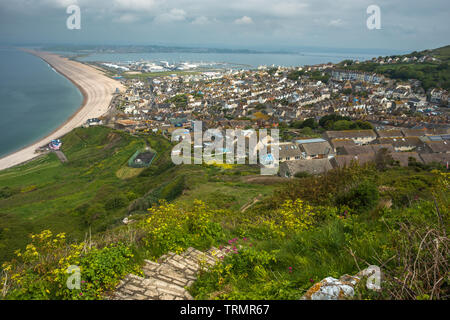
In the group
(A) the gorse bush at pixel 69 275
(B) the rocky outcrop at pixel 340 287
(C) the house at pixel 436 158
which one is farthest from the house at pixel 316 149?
(B) the rocky outcrop at pixel 340 287

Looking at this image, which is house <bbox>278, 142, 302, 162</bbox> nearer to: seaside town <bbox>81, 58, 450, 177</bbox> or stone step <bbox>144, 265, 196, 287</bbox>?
seaside town <bbox>81, 58, 450, 177</bbox>

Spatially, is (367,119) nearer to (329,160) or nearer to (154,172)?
(329,160)

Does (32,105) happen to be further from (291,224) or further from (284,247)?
(284,247)

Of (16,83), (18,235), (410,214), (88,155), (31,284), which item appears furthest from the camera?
(16,83)

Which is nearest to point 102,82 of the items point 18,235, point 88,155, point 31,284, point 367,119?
point 88,155

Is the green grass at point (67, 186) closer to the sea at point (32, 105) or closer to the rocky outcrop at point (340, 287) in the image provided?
the sea at point (32, 105)

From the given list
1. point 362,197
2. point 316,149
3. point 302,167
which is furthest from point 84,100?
point 362,197

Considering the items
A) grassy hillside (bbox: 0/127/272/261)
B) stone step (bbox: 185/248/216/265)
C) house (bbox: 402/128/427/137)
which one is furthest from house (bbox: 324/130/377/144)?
stone step (bbox: 185/248/216/265)

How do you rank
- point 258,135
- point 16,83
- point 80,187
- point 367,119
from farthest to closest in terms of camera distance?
point 16,83
point 367,119
point 258,135
point 80,187
